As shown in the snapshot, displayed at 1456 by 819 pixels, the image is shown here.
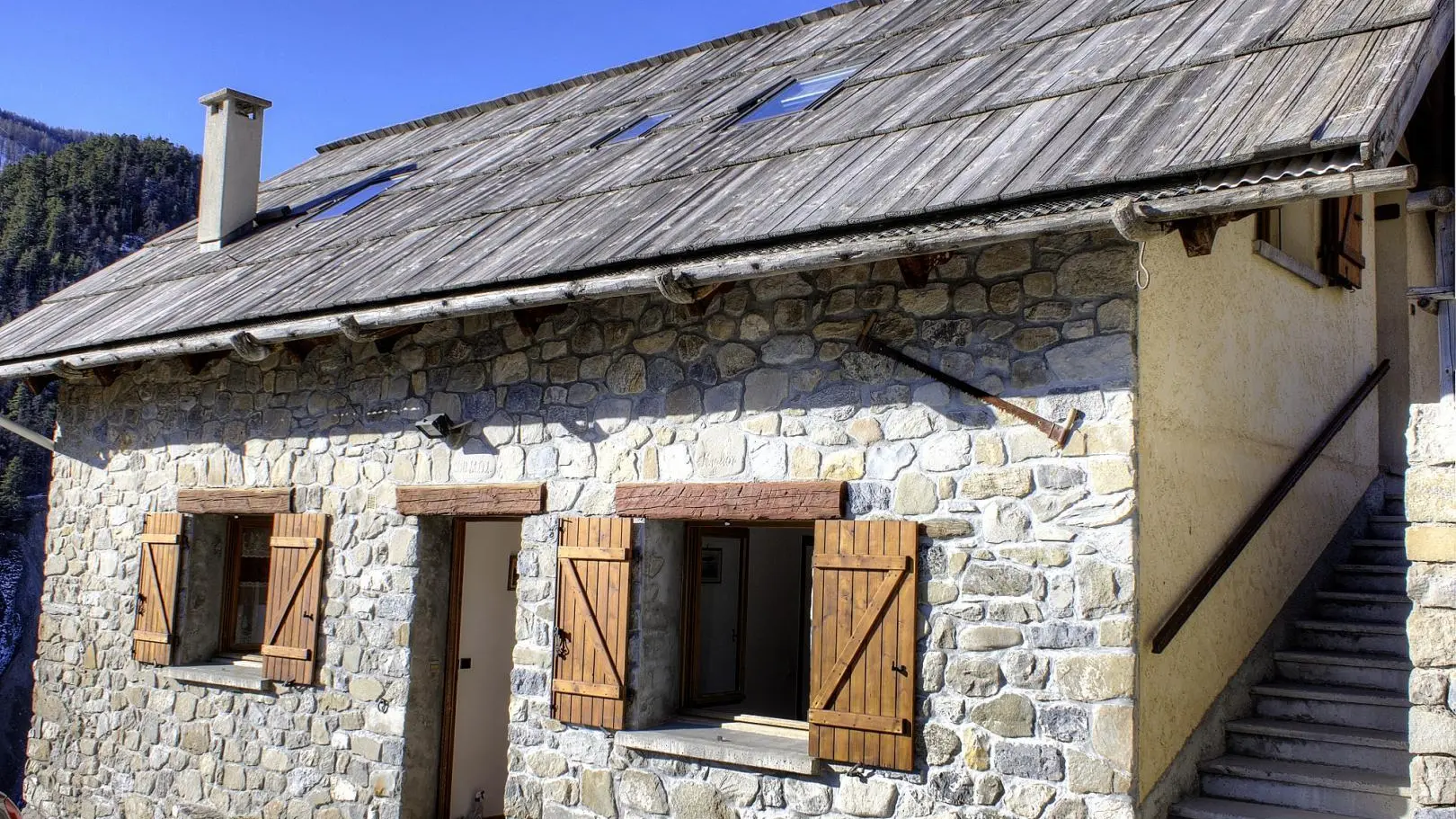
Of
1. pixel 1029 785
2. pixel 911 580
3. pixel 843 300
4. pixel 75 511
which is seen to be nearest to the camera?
pixel 1029 785

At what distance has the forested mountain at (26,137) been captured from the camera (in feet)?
147

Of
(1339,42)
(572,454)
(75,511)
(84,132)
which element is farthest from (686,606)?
(84,132)

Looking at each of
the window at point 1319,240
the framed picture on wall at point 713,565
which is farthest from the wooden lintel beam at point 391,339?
the window at point 1319,240

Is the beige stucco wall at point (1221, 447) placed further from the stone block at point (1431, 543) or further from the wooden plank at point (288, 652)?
the wooden plank at point (288, 652)

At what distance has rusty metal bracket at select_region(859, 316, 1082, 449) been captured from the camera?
473cm

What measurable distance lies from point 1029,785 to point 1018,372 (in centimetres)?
156

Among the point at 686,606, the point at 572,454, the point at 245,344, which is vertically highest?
the point at 245,344

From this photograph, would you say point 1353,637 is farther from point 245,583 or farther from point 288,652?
point 245,583

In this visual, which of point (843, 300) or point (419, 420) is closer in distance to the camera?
point (843, 300)

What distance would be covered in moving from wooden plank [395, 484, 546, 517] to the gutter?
0.91 metres

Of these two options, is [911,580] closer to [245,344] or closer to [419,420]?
[419,420]

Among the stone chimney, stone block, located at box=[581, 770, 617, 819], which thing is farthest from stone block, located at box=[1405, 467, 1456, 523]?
the stone chimney

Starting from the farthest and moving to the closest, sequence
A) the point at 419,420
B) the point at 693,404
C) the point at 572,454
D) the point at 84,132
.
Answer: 1. the point at 84,132
2. the point at 419,420
3. the point at 572,454
4. the point at 693,404

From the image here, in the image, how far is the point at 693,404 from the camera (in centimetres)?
582
